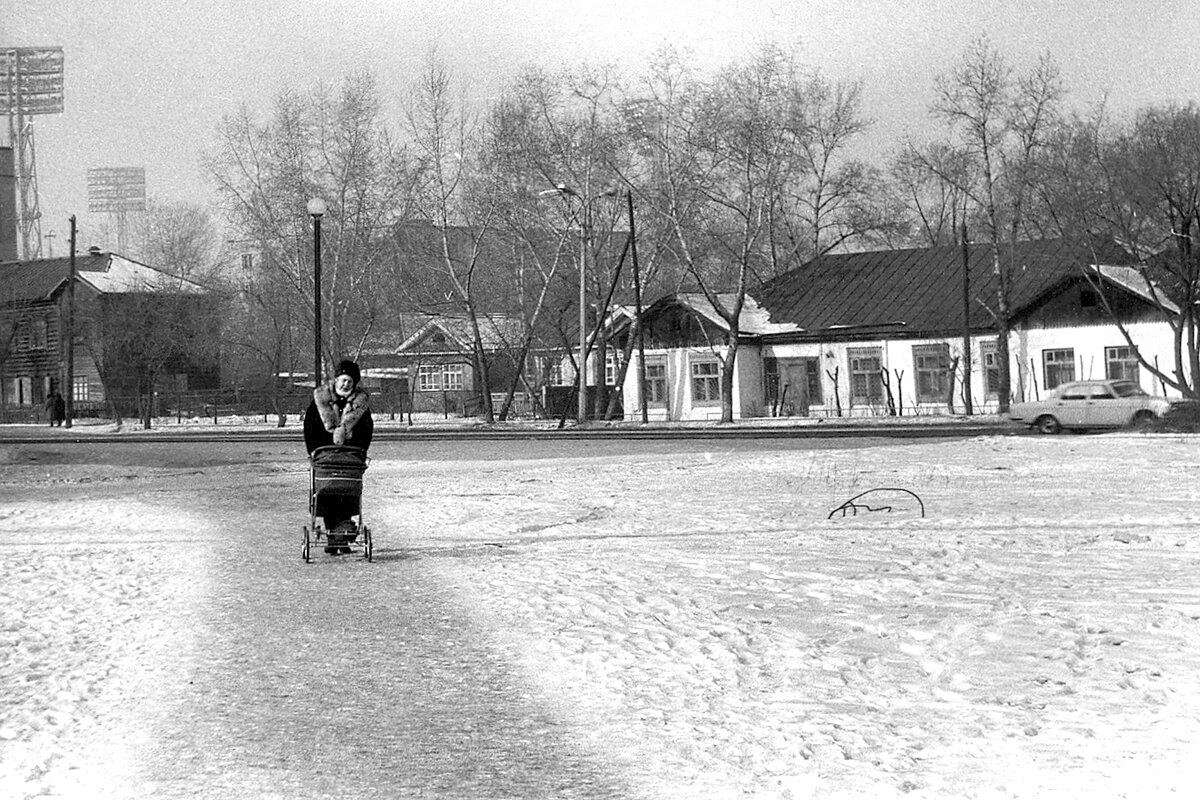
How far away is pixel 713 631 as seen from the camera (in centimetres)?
965

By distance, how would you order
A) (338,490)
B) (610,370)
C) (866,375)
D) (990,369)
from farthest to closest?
(610,370) < (866,375) < (990,369) < (338,490)

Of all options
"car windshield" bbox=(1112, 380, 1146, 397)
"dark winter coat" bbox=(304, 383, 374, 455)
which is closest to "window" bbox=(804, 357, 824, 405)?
"car windshield" bbox=(1112, 380, 1146, 397)

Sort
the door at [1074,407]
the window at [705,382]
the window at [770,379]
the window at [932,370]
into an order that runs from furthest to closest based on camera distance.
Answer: the window at [705,382] < the window at [770,379] < the window at [932,370] < the door at [1074,407]

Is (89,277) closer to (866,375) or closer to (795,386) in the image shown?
(795,386)

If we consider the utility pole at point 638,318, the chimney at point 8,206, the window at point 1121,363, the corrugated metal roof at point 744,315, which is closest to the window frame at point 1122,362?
the window at point 1121,363

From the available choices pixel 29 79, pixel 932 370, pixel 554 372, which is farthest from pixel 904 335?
pixel 29 79

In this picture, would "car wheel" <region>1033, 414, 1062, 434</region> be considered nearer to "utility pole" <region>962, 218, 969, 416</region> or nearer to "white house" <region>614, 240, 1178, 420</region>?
"white house" <region>614, 240, 1178, 420</region>

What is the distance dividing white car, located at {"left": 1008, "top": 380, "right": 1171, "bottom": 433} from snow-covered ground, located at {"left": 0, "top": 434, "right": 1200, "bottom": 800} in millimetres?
18703

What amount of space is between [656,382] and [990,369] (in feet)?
46.3

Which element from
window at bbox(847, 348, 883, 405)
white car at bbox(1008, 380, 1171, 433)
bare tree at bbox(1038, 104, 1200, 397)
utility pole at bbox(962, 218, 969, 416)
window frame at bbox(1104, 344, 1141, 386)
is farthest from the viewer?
window at bbox(847, 348, 883, 405)

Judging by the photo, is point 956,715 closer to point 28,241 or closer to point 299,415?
point 299,415

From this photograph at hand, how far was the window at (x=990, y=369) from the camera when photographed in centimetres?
5404

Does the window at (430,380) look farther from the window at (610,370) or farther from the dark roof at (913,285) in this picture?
the dark roof at (913,285)

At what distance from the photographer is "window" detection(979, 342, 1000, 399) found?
54.0 meters
